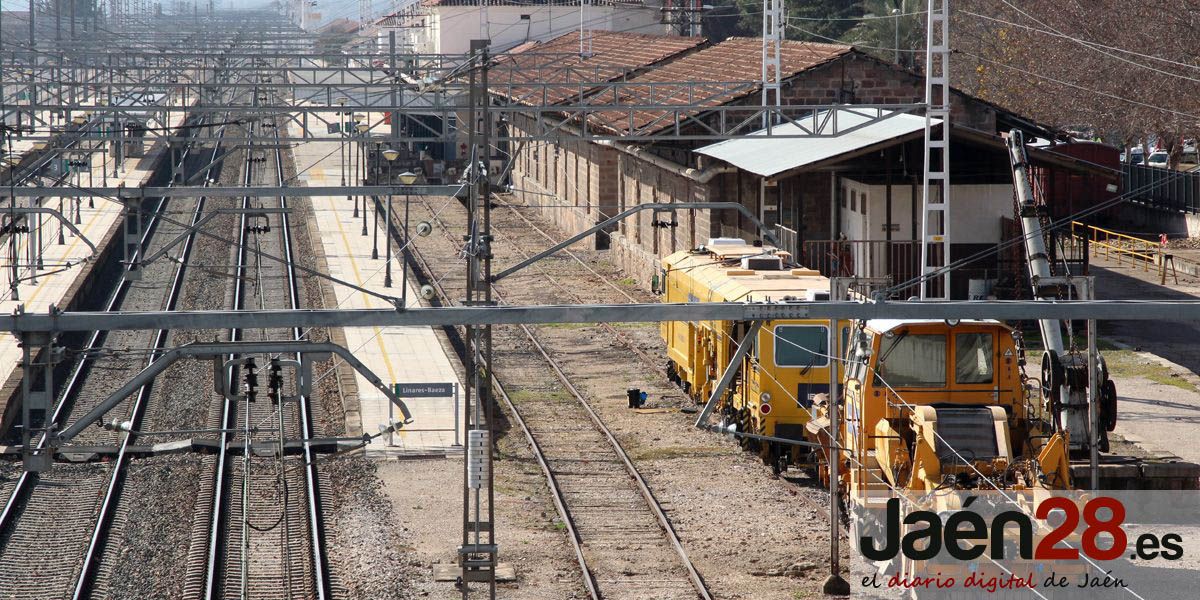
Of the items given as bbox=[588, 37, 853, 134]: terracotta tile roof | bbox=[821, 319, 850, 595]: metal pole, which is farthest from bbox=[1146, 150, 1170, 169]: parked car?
bbox=[821, 319, 850, 595]: metal pole

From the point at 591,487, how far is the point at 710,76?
2080 cm

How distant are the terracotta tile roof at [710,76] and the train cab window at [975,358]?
15118mm

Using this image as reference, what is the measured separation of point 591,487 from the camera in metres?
18.7

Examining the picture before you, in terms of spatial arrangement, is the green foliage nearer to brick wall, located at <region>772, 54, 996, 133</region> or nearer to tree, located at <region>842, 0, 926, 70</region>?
tree, located at <region>842, 0, 926, 70</region>

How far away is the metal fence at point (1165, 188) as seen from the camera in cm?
4375

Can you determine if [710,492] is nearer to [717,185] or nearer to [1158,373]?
[1158,373]

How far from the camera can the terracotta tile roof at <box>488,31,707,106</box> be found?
44.6 metres

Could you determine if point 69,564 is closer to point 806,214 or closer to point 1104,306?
point 1104,306

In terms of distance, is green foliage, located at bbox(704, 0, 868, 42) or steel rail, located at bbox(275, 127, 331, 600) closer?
steel rail, located at bbox(275, 127, 331, 600)

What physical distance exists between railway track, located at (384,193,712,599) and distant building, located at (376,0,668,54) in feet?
164

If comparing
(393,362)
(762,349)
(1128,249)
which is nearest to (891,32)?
(1128,249)

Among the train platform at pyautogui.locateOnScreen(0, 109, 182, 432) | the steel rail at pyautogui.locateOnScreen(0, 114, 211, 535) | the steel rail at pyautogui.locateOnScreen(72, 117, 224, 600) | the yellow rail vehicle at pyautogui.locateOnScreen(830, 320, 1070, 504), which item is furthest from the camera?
the train platform at pyautogui.locateOnScreen(0, 109, 182, 432)

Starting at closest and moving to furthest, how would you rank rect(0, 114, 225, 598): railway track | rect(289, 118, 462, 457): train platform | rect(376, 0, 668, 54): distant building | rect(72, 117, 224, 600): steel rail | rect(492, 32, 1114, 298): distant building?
1. rect(72, 117, 224, 600): steel rail
2. rect(0, 114, 225, 598): railway track
3. rect(289, 118, 462, 457): train platform
4. rect(492, 32, 1114, 298): distant building
5. rect(376, 0, 668, 54): distant building

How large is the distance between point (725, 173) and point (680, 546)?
16.5 metres
